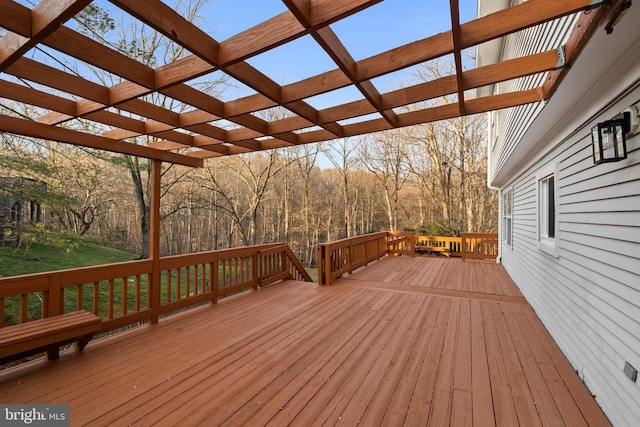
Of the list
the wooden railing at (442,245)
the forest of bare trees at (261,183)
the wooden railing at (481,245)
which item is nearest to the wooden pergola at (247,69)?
the forest of bare trees at (261,183)

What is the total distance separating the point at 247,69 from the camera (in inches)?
94.0

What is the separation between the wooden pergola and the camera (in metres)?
1.63

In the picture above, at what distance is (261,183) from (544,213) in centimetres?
1195

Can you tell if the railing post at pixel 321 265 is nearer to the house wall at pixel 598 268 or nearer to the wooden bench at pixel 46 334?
the house wall at pixel 598 268

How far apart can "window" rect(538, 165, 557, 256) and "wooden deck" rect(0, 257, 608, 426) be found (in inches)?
43.9

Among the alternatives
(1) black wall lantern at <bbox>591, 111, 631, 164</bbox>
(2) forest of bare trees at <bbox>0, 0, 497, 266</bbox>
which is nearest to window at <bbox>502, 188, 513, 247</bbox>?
(2) forest of bare trees at <bbox>0, 0, 497, 266</bbox>

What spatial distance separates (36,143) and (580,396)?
986 cm

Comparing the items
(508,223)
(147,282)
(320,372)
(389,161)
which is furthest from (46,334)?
(389,161)

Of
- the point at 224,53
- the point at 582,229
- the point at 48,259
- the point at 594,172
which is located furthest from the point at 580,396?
the point at 48,259

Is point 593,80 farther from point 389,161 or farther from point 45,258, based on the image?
point 389,161

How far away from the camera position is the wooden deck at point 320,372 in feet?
6.59

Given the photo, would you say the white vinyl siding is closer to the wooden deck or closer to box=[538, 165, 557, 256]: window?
box=[538, 165, 557, 256]: window

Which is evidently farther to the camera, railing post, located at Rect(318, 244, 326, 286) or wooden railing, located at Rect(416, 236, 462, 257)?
wooden railing, located at Rect(416, 236, 462, 257)

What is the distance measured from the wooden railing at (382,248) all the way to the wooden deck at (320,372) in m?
1.76
